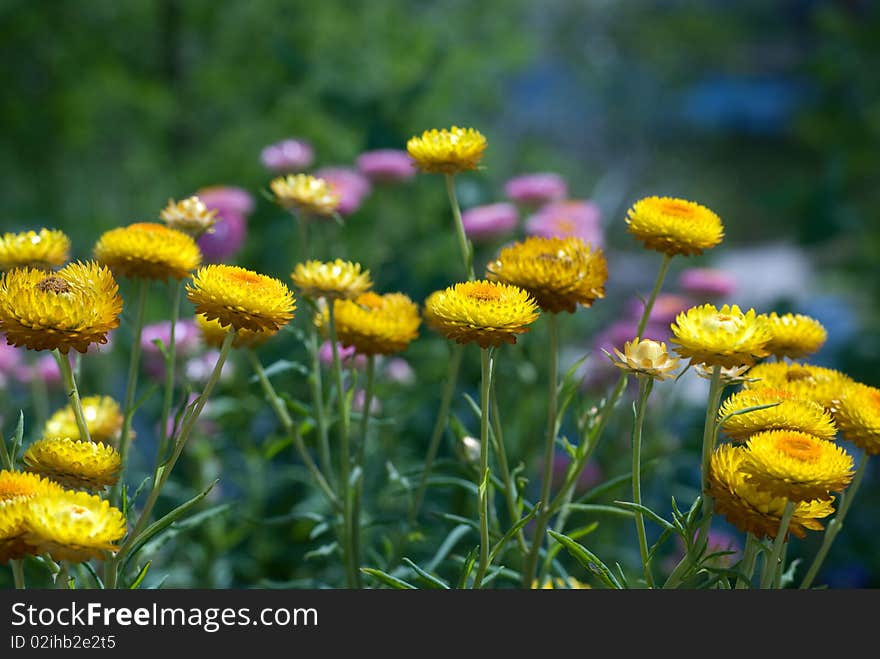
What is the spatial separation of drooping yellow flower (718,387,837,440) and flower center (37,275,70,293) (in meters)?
0.45

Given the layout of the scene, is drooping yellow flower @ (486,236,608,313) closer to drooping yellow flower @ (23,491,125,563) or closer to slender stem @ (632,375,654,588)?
slender stem @ (632,375,654,588)

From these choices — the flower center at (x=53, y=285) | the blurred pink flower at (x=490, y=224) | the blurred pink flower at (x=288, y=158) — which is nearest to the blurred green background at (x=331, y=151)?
the blurred pink flower at (x=288, y=158)

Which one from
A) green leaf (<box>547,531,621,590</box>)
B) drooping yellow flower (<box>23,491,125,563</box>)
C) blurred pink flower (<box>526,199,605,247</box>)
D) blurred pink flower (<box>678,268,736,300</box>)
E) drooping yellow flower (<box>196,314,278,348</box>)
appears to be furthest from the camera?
blurred pink flower (<box>678,268,736,300</box>)

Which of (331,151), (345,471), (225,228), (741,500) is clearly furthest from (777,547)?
(331,151)

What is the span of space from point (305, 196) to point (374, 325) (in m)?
0.17

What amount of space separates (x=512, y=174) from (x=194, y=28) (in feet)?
4.03

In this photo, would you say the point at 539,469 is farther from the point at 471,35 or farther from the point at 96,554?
the point at 471,35

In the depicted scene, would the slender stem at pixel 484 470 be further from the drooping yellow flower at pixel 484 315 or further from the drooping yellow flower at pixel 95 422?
the drooping yellow flower at pixel 95 422

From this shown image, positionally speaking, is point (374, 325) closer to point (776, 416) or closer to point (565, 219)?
point (776, 416)

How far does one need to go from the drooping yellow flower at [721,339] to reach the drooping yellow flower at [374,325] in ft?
0.86

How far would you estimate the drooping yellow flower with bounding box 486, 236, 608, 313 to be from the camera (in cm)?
68

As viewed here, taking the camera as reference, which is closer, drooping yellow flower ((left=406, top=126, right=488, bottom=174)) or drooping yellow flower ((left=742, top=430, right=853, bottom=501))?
drooping yellow flower ((left=742, top=430, right=853, bottom=501))

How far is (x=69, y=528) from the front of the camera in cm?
50

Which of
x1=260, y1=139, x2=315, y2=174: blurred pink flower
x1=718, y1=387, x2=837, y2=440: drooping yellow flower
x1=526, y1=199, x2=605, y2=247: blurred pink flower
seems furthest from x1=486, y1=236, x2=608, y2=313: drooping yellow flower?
x1=260, y1=139, x2=315, y2=174: blurred pink flower
